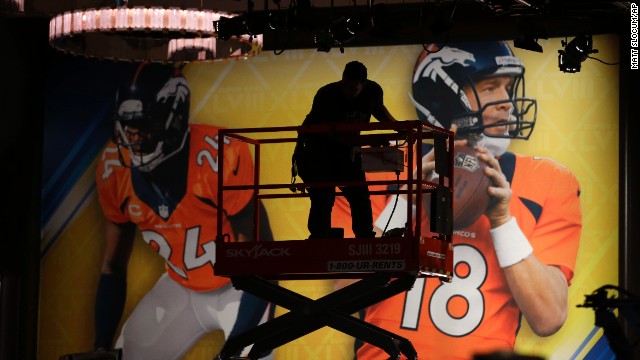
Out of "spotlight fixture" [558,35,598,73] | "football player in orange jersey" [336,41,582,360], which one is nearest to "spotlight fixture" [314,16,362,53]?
"football player in orange jersey" [336,41,582,360]

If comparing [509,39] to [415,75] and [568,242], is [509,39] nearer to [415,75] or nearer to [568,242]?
[415,75]

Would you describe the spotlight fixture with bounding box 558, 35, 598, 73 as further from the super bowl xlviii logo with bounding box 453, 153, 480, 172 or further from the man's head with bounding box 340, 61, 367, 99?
the man's head with bounding box 340, 61, 367, 99

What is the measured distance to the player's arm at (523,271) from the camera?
43.8 feet

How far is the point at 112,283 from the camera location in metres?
14.5

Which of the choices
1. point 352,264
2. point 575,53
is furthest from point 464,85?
point 352,264

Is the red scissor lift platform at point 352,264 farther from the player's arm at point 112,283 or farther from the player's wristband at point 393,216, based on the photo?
the player's arm at point 112,283

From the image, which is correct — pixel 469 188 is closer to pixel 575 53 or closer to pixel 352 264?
pixel 575 53

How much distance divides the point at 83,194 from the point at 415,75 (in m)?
4.32

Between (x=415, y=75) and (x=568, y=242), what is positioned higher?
(x=415, y=75)

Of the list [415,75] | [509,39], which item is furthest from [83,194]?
[509,39]

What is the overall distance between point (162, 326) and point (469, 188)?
13.1 feet

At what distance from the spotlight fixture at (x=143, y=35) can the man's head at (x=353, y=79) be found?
2.95 meters

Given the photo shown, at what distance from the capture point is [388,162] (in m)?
9.40

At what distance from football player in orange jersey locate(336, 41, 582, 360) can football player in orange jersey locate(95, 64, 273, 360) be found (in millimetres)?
1748
